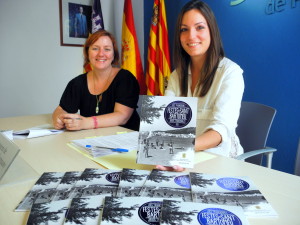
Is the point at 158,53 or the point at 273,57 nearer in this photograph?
the point at 273,57

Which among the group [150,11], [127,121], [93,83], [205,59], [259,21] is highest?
[150,11]

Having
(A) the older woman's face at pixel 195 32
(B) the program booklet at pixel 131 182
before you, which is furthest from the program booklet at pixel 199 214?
(A) the older woman's face at pixel 195 32

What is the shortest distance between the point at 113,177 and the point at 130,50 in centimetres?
251

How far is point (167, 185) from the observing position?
678 millimetres

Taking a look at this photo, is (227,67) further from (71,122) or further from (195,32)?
(71,122)

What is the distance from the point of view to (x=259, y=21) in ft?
6.64

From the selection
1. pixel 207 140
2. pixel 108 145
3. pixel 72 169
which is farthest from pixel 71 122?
pixel 207 140

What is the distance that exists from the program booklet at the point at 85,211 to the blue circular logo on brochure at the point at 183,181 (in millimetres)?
207

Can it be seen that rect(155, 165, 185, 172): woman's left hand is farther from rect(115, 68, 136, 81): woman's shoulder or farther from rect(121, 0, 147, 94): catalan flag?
rect(121, 0, 147, 94): catalan flag

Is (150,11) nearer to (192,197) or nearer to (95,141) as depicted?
(95,141)

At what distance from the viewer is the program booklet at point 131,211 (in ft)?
1.67

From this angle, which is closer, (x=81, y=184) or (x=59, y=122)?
(x=81, y=184)

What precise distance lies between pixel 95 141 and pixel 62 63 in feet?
7.64

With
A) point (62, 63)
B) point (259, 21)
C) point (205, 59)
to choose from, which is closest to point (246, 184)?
point (205, 59)
